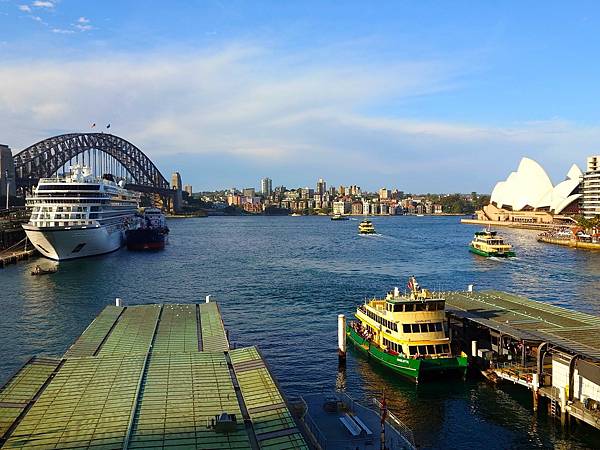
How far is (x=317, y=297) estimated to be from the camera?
4616cm

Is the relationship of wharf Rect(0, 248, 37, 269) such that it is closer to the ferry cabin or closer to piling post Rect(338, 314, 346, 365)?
piling post Rect(338, 314, 346, 365)

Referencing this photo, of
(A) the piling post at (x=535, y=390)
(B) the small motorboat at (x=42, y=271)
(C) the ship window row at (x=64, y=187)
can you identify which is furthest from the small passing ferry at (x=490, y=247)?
(A) the piling post at (x=535, y=390)

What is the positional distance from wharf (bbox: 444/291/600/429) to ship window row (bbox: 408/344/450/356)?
1.83 metres

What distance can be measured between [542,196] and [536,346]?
153m

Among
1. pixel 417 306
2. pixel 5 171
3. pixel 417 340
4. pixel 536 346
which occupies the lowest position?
pixel 417 340

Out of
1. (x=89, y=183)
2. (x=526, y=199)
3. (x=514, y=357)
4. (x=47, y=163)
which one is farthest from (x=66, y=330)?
(x=526, y=199)

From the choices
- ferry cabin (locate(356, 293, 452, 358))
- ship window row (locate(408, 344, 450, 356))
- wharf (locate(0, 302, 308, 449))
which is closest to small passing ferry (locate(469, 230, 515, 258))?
ferry cabin (locate(356, 293, 452, 358))

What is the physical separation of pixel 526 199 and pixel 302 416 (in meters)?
166

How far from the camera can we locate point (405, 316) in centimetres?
2600

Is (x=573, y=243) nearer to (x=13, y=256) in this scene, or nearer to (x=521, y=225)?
(x=521, y=225)

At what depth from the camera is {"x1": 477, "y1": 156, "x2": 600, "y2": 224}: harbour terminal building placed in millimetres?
133625

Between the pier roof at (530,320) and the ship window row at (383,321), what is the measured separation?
4185 millimetres

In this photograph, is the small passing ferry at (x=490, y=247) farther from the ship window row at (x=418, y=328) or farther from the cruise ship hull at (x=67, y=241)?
the ship window row at (x=418, y=328)

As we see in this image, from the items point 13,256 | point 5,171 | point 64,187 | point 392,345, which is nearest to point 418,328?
point 392,345
